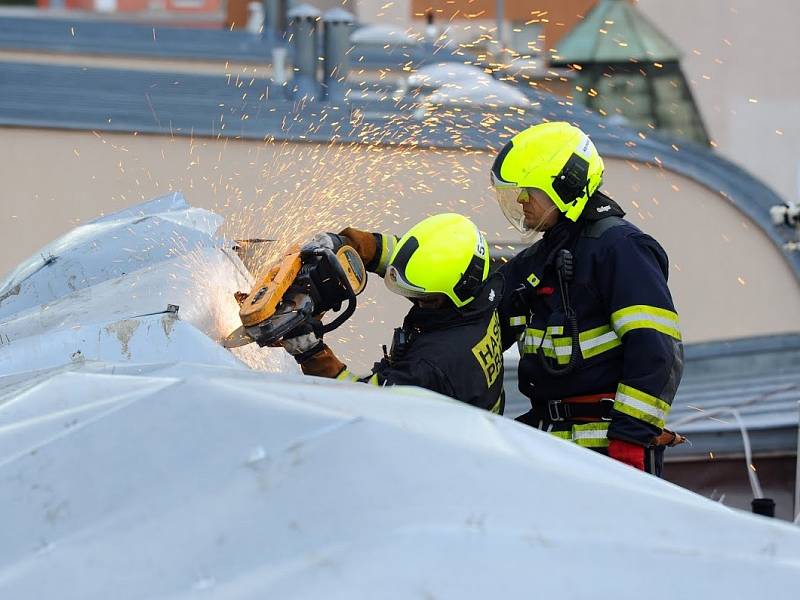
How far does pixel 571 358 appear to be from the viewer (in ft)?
13.6

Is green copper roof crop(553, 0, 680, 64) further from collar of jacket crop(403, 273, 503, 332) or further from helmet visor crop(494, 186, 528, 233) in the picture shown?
collar of jacket crop(403, 273, 503, 332)

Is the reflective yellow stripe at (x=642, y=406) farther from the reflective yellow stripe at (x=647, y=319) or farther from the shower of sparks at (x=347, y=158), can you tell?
the shower of sparks at (x=347, y=158)

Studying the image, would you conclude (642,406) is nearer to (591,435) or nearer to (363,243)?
(591,435)

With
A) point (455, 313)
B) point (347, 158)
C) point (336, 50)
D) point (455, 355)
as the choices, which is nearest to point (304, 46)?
point (336, 50)

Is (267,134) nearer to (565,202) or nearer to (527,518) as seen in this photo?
(565,202)

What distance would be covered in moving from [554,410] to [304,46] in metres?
10.9

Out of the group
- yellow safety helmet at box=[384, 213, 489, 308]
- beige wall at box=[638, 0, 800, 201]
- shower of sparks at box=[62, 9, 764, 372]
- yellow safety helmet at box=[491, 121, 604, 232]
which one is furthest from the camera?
beige wall at box=[638, 0, 800, 201]

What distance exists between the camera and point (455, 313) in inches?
157

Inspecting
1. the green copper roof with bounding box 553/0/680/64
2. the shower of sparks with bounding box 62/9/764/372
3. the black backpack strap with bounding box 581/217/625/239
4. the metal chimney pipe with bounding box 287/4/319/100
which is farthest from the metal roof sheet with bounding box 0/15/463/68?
the green copper roof with bounding box 553/0/680/64

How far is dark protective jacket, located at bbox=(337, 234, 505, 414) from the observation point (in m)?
3.83

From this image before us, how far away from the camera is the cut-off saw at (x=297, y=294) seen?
3654 millimetres

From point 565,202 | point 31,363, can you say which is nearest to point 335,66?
point 565,202

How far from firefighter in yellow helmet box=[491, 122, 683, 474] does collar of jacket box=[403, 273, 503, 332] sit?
228 millimetres

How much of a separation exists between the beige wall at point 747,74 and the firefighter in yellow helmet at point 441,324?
29.6 meters
